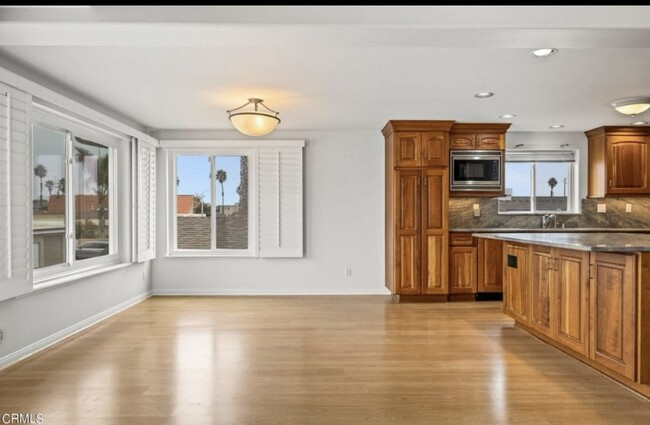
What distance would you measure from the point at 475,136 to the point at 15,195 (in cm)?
504

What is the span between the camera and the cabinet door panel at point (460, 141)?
530 cm

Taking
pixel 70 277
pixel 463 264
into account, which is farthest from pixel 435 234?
pixel 70 277

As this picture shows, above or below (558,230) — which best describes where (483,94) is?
above

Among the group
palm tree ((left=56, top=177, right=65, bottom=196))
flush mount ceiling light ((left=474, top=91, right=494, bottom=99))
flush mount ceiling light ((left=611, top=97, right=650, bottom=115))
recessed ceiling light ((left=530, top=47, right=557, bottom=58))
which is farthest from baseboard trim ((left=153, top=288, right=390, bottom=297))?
recessed ceiling light ((left=530, top=47, right=557, bottom=58))

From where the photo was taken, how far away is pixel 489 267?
5.18m

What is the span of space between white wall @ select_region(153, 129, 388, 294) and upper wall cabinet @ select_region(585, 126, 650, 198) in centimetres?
308

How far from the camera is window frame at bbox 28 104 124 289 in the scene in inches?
140

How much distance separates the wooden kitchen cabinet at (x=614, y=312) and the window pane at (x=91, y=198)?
4.67m

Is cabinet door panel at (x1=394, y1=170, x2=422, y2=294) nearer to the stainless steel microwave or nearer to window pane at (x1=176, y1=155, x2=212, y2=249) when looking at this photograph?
the stainless steel microwave

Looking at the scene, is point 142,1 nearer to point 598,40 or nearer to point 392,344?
point 598,40

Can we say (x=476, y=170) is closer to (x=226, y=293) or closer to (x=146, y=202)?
(x=226, y=293)

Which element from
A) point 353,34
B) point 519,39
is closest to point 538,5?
point 519,39

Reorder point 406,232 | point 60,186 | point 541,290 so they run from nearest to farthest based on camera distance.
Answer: point 541,290 < point 60,186 < point 406,232

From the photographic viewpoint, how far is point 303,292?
559 cm
